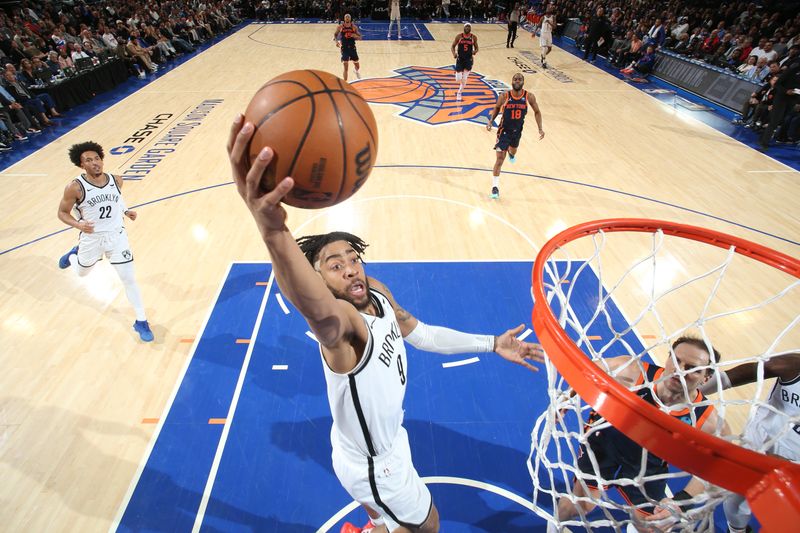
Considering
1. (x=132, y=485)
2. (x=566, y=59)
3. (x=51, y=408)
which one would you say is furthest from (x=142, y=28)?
(x=132, y=485)

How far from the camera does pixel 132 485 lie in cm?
332

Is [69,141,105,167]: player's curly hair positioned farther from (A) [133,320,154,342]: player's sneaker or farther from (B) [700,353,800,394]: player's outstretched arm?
(B) [700,353,800,394]: player's outstretched arm

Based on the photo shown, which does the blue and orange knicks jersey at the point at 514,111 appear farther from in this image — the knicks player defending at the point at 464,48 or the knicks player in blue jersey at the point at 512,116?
the knicks player defending at the point at 464,48

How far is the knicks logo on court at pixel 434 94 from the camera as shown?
419 inches

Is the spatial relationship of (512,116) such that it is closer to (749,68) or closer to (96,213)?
(96,213)

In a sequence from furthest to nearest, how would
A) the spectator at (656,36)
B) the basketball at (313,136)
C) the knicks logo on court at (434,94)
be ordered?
1. the spectator at (656,36)
2. the knicks logo on court at (434,94)
3. the basketball at (313,136)

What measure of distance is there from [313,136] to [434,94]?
11231 mm

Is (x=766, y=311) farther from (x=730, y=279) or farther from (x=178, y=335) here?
(x=178, y=335)

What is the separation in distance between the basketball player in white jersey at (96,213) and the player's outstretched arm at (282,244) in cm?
345

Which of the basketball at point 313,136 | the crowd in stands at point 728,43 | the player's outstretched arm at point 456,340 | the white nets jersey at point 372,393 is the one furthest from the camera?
the crowd in stands at point 728,43

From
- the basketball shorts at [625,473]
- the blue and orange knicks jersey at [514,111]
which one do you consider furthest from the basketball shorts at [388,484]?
the blue and orange knicks jersey at [514,111]

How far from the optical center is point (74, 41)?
42.5 ft

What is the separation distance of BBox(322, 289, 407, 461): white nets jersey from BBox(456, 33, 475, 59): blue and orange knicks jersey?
392 inches

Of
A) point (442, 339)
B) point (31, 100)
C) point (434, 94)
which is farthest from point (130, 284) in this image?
point (434, 94)
